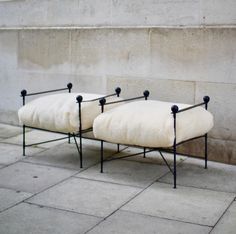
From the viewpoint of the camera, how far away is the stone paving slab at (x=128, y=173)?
4914mm

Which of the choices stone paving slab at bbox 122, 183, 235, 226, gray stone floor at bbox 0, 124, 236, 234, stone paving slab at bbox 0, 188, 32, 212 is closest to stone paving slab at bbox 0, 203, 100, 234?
gray stone floor at bbox 0, 124, 236, 234

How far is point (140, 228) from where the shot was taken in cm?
384

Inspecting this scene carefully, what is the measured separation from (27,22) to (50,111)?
2.06m

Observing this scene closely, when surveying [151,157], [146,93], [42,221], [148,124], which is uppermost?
[146,93]

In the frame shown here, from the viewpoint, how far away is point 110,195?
452 centimetres

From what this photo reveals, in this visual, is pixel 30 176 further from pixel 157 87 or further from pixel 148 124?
pixel 157 87

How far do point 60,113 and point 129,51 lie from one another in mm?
1276

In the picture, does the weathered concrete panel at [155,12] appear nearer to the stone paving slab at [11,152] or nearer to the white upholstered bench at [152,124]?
the white upholstered bench at [152,124]

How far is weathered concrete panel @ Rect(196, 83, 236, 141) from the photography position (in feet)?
17.5

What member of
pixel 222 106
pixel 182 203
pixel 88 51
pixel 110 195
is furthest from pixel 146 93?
pixel 182 203

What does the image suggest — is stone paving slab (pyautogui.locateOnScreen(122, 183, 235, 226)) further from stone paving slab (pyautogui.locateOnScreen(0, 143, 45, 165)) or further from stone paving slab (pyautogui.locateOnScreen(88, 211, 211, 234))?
stone paving slab (pyautogui.locateOnScreen(0, 143, 45, 165))

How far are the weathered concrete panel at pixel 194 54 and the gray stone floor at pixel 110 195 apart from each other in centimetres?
92

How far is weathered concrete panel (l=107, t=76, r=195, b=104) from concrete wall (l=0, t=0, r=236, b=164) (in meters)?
0.01

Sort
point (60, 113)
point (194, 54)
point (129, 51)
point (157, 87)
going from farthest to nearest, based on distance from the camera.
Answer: point (129, 51)
point (157, 87)
point (194, 54)
point (60, 113)
